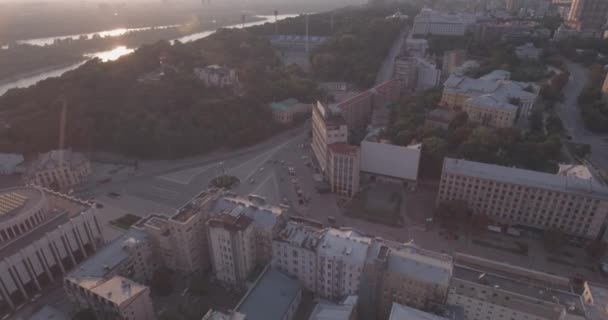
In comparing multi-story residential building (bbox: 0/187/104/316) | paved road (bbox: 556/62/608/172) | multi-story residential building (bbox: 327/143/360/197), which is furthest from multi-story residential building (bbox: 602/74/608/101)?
multi-story residential building (bbox: 0/187/104/316)

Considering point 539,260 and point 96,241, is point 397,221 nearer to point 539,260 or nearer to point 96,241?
point 539,260

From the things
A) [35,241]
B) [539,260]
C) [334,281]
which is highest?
[35,241]

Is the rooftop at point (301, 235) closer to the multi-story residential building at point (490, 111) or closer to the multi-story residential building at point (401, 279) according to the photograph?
the multi-story residential building at point (401, 279)

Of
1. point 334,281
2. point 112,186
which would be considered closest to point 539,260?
point 334,281

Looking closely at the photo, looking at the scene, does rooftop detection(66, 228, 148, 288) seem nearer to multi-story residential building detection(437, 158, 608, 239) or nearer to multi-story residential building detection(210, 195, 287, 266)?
multi-story residential building detection(210, 195, 287, 266)

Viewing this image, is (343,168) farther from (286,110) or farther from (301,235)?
(286,110)

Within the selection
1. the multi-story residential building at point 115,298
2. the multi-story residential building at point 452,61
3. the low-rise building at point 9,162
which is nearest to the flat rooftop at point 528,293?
the multi-story residential building at point 115,298
